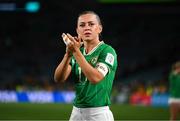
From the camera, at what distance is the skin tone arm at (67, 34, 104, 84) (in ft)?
13.4

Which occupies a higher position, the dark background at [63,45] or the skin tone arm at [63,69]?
the skin tone arm at [63,69]

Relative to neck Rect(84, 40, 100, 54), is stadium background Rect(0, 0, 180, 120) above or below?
below

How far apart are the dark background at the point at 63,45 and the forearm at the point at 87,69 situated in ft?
87.3

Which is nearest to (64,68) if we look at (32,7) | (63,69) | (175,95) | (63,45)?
(63,69)

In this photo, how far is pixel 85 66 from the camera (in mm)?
4086

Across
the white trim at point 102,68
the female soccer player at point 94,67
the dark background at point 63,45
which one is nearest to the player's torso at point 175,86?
the female soccer player at point 94,67

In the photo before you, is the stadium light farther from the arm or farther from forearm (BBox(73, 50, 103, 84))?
Answer: forearm (BBox(73, 50, 103, 84))

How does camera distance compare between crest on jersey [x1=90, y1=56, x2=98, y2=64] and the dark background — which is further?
the dark background

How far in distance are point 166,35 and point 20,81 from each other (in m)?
11.7

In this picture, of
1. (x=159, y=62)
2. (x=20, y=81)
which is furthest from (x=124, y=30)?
(x=20, y=81)

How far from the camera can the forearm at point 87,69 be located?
4094mm

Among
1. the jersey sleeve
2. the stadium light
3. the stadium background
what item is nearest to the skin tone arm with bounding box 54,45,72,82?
the jersey sleeve

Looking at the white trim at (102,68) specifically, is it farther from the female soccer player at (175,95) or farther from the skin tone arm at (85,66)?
the female soccer player at (175,95)

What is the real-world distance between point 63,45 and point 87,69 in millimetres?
29918
